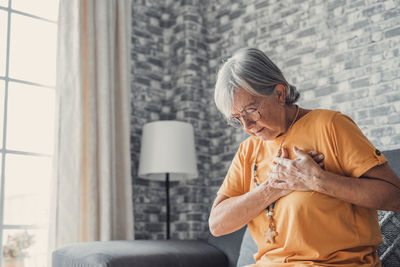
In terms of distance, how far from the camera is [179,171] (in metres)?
3.36

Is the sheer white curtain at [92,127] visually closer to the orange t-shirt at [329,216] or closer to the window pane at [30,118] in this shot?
the window pane at [30,118]

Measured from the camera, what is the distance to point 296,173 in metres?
1.64

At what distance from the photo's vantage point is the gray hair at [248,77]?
5.59ft

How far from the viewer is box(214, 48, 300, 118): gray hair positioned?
1705 mm

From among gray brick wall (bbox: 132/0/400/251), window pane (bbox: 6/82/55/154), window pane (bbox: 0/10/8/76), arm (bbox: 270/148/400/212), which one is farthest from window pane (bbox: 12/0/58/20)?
arm (bbox: 270/148/400/212)

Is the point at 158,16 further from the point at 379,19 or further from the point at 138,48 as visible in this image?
the point at 379,19

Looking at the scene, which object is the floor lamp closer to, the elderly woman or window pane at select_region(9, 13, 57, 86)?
window pane at select_region(9, 13, 57, 86)

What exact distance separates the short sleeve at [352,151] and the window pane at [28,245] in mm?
2345

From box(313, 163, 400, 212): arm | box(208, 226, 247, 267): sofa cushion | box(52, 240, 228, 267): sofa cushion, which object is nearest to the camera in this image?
box(313, 163, 400, 212): arm

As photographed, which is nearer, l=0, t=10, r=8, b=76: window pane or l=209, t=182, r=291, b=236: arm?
l=209, t=182, r=291, b=236: arm

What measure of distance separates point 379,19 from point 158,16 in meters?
1.82

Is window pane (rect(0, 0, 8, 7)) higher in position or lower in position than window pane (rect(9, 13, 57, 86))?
higher

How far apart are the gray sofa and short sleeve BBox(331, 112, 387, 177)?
0.66 metres

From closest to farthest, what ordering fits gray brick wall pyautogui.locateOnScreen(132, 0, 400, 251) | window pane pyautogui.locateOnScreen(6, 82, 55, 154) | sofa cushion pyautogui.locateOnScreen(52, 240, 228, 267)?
sofa cushion pyautogui.locateOnScreen(52, 240, 228, 267)
gray brick wall pyautogui.locateOnScreen(132, 0, 400, 251)
window pane pyautogui.locateOnScreen(6, 82, 55, 154)
